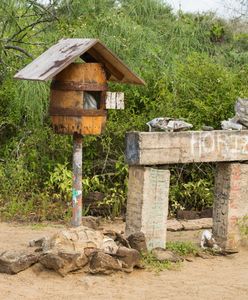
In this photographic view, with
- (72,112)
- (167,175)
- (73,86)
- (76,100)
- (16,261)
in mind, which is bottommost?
(16,261)

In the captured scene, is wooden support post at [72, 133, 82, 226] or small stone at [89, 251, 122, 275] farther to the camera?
wooden support post at [72, 133, 82, 226]

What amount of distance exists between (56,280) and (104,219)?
361 centimetres

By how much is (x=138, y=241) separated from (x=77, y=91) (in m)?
1.60

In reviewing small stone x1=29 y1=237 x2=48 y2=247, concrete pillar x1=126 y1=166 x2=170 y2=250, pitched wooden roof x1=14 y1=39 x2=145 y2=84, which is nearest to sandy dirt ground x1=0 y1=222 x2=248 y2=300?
concrete pillar x1=126 y1=166 x2=170 y2=250

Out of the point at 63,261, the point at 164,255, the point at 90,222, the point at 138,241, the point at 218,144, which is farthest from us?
the point at 90,222

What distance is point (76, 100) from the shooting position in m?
6.82

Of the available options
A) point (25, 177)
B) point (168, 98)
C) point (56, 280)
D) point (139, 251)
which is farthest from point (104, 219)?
point (56, 280)

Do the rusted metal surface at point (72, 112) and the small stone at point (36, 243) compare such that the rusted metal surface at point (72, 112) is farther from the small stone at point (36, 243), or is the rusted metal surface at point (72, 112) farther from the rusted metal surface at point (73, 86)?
the small stone at point (36, 243)

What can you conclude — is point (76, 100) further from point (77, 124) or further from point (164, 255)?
point (164, 255)

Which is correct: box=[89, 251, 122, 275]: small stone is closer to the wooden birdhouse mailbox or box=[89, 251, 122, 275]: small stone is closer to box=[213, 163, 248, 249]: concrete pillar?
the wooden birdhouse mailbox

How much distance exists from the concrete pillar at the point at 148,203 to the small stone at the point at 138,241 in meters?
0.25

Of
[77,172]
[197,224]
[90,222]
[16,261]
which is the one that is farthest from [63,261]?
[197,224]

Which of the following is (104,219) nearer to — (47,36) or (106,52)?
(47,36)

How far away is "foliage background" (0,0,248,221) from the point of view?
34.1 ft
